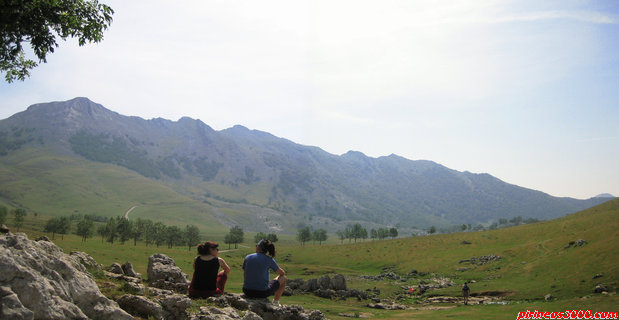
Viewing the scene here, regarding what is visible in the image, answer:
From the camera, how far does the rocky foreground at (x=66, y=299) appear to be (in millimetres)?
11625

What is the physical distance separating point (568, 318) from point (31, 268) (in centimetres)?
4230

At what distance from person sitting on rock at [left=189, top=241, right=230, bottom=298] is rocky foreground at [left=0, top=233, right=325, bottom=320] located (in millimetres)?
897

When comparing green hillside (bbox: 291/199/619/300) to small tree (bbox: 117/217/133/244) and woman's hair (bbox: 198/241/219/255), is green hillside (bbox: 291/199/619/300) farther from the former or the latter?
small tree (bbox: 117/217/133/244)

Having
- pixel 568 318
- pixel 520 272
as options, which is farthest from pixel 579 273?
pixel 568 318

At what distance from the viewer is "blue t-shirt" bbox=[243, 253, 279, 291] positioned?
62.4 ft

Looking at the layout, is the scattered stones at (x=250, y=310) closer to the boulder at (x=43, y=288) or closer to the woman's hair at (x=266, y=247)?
the woman's hair at (x=266, y=247)

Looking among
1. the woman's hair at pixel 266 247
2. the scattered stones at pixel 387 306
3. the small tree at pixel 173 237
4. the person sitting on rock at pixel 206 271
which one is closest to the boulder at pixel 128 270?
the person sitting on rock at pixel 206 271

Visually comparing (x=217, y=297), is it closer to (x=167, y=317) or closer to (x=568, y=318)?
(x=167, y=317)

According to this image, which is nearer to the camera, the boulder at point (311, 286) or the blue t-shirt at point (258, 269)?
the blue t-shirt at point (258, 269)

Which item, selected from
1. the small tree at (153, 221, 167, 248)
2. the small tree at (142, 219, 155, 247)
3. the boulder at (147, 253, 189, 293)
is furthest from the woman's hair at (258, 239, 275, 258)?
the small tree at (142, 219, 155, 247)

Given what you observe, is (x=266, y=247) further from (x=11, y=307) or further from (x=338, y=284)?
(x=338, y=284)

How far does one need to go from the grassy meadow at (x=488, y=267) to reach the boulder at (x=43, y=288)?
5459mm

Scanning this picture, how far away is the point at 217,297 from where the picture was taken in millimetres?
18656

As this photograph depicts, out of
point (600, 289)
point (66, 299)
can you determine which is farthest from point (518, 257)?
point (66, 299)
